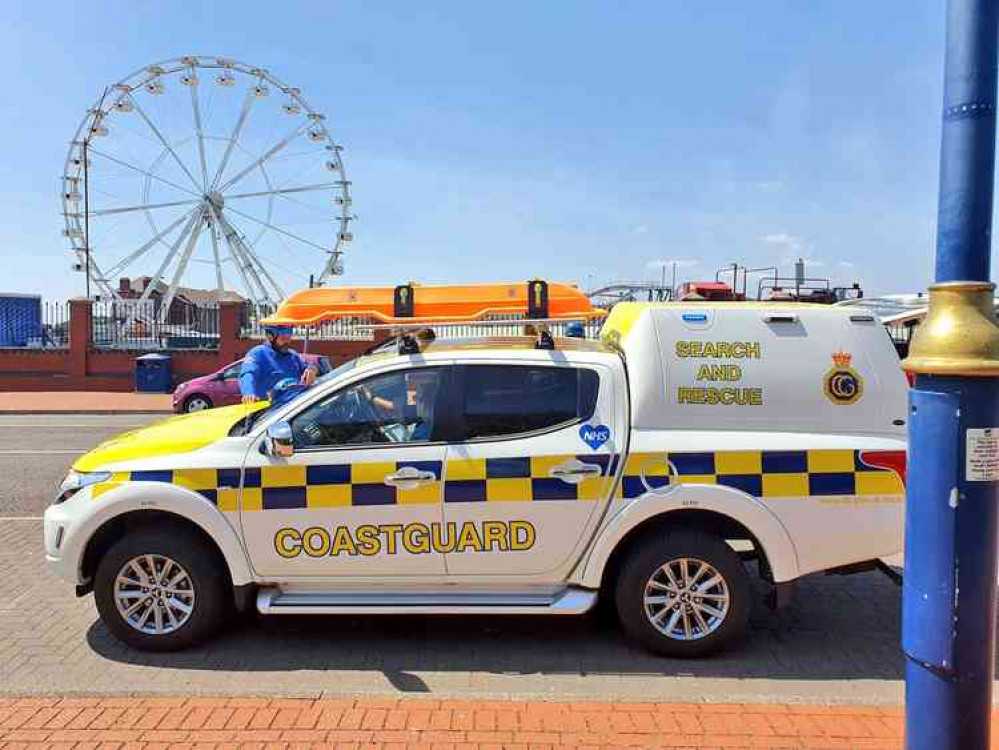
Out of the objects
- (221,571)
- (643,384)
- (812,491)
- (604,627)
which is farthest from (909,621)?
(221,571)

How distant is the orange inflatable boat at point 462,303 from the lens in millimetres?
4641

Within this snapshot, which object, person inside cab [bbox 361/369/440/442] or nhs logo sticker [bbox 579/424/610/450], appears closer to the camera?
nhs logo sticker [bbox 579/424/610/450]

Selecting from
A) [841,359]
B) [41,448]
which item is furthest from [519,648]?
[41,448]

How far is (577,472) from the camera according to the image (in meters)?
3.98

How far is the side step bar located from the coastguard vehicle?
1 centimetres

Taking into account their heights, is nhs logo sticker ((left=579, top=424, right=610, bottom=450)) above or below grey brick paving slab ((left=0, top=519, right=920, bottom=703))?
above

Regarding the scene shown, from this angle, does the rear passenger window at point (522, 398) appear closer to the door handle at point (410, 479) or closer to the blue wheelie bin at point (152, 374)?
the door handle at point (410, 479)

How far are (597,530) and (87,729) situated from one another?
2.43m

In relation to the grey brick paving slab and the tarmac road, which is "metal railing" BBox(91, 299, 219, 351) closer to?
the tarmac road

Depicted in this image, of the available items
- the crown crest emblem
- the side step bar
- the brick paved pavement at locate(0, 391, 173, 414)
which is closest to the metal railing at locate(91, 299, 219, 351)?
the brick paved pavement at locate(0, 391, 173, 414)

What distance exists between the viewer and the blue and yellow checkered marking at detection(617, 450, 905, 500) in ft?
13.0

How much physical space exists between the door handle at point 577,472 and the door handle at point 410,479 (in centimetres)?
62

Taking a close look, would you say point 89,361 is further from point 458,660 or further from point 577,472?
point 577,472

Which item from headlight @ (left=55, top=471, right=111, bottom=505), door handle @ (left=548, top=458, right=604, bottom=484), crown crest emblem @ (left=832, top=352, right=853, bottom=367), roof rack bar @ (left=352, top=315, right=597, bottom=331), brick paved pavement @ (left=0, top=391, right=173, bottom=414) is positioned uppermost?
roof rack bar @ (left=352, top=315, right=597, bottom=331)
